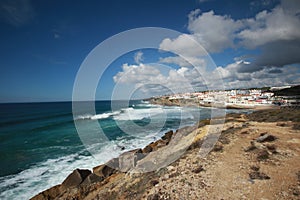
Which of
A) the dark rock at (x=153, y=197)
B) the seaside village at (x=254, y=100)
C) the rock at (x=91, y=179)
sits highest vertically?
the seaside village at (x=254, y=100)

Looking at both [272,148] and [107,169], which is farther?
[107,169]

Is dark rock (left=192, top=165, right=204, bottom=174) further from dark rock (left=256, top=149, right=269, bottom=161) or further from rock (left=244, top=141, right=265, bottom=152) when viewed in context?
rock (left=244, top=141, right=265, bottom=152)

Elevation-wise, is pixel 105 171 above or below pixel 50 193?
above

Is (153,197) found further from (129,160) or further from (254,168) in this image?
(129,160)

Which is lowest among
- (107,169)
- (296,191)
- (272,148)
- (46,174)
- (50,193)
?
(46,174)

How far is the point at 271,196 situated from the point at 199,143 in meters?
4.85

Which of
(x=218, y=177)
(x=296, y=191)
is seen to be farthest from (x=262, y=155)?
(x=218, y=177)

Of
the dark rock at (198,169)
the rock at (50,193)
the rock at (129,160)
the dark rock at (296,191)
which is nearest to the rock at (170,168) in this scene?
the dark rock at (198,169)

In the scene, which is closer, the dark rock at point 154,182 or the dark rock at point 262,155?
the dark rock at point 154,182

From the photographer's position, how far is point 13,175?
942 cm

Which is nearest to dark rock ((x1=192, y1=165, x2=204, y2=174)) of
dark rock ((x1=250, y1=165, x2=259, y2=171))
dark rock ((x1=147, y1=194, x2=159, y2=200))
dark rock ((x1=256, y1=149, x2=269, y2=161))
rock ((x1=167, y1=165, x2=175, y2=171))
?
rock ((x1=167, y1=165, x2=175, y2=171))

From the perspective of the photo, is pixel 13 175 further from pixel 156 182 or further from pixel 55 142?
pixel 156 182

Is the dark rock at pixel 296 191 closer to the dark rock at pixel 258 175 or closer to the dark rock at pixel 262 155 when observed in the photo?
the dark rock at pixel 258 175

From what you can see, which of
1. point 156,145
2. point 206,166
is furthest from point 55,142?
point 206,166
